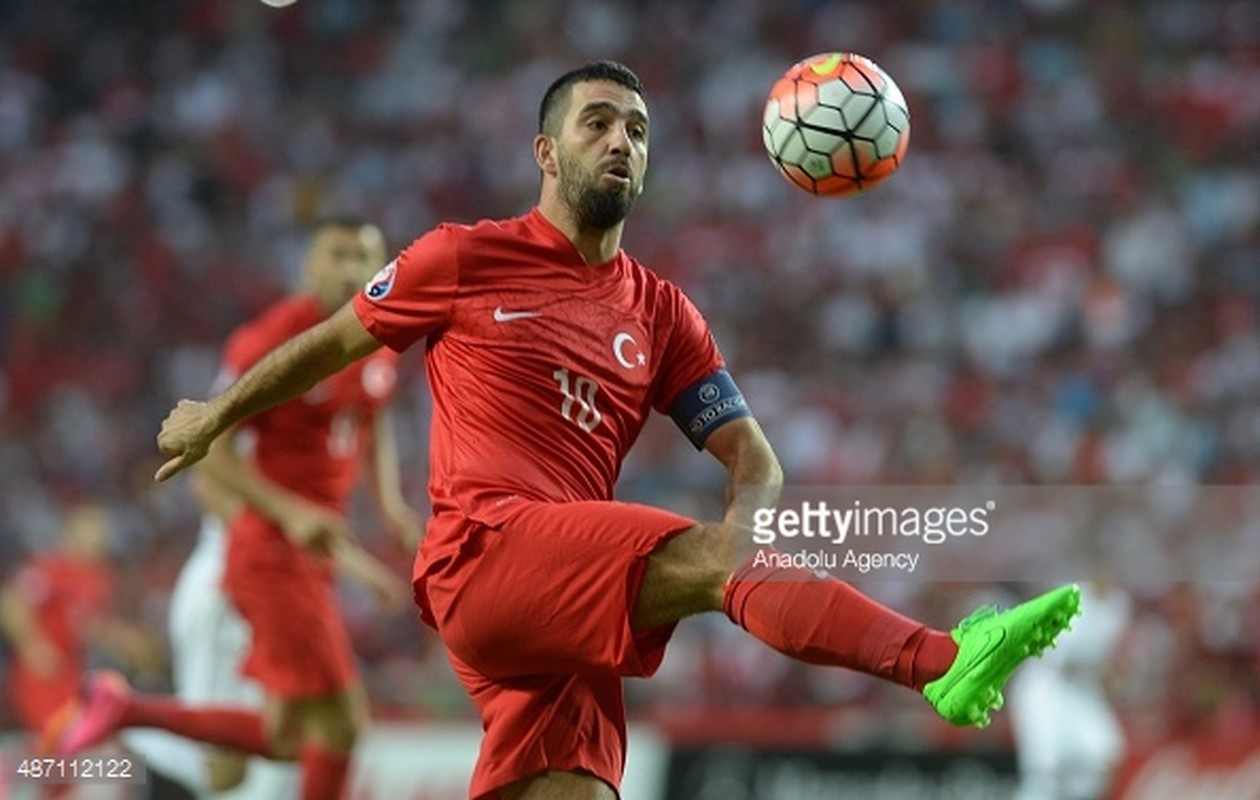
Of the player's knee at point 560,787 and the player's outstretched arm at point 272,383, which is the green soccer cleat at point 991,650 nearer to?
the player's knee at point 560,787

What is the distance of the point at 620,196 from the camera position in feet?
17.6

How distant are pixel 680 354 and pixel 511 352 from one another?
22.0 inches

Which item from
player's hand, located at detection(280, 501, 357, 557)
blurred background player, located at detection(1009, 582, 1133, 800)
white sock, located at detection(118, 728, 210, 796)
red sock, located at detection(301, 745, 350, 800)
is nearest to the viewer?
player's hand, located at detection(280, 501, 357, 557)

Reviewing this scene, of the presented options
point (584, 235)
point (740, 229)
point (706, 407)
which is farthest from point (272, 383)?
point (740, 229)

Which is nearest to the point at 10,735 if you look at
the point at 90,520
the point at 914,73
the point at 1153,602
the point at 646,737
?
the point at 90,520

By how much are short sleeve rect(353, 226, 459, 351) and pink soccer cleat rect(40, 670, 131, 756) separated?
3268 mm

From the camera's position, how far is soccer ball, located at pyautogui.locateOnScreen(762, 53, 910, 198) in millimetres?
5797

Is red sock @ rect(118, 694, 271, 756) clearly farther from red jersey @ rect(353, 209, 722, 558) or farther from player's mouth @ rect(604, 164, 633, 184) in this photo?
player's mouth @ rect(604, 164, 633, 184)

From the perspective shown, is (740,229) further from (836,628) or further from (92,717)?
(836,628)

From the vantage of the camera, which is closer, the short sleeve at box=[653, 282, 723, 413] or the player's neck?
the player's neck

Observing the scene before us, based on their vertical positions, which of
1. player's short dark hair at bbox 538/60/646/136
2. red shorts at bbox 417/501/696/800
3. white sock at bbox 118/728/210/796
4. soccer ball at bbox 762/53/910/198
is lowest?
red shorts at bbox 417/501/696/800

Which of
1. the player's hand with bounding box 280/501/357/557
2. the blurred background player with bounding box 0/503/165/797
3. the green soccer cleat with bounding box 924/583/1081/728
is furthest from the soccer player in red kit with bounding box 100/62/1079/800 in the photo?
the blurred background player with bounding box 0/503/165/797

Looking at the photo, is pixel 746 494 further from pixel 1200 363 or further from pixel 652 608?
pixel 1200 363

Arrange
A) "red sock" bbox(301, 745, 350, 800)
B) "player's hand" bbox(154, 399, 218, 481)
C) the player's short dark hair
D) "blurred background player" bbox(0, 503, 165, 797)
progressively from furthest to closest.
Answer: "blurred background player" bbox(0, 503, 165, 797) < "red sock" bbox(301, 745, 350, 800) < the player's short dark hair < "player's hand" bbox(154, 399, 218, 481)
